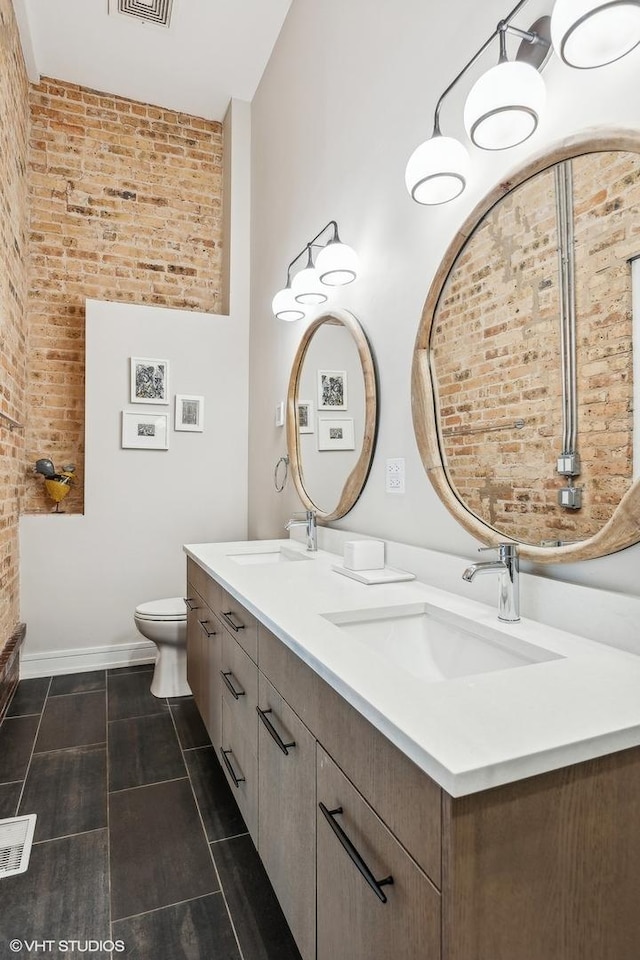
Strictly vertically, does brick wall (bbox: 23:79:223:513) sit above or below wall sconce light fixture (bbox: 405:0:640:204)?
above

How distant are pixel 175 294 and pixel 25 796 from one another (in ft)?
10.3

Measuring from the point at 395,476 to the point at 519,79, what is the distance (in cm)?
113

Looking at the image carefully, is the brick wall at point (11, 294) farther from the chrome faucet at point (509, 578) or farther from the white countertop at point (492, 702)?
the chrome faucet at point (509, 578)

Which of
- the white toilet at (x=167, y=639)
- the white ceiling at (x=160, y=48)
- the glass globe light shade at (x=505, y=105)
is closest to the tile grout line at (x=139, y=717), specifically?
the white toilet at (x=167, y=639)

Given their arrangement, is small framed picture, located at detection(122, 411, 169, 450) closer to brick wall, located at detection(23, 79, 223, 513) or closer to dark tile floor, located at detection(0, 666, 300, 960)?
brick wall, located at detection(23, 79, 223, 513)

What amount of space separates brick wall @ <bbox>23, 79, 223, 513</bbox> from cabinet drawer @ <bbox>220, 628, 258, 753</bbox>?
219 centimetres

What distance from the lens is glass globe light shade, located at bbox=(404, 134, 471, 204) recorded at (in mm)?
1427

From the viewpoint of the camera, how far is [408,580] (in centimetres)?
168

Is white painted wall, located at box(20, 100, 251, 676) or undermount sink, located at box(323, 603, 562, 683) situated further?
white painted wall, located at box(20, 100, 251, 676)

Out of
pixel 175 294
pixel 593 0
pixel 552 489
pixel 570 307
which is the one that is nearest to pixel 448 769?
pixel 552 489

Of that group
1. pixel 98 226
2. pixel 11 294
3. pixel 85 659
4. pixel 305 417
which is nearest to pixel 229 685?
pixel 305 417

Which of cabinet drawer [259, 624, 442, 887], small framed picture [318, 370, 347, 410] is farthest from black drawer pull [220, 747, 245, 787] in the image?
small framed picture [318, 370, 347, 410]

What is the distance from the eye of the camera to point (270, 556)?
8.38 ft

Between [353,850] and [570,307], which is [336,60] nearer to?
[570,307]
